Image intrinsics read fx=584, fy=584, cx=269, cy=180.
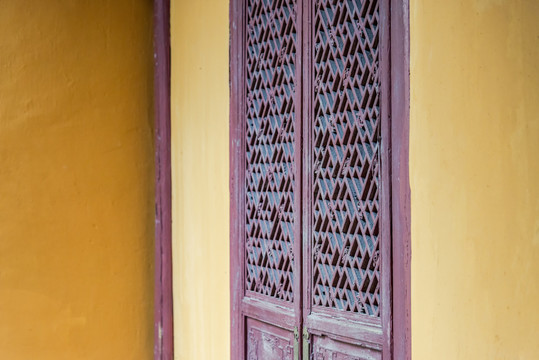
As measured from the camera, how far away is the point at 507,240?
1.59m

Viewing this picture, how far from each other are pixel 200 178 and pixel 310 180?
728 mm

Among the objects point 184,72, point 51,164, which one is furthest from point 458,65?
point 51,164

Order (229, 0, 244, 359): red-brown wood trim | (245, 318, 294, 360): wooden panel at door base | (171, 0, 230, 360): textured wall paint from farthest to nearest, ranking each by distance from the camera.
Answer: (171, 0, 230, 360): textured wall paint, (229, 0, 244, 359): red-brown wood trim, (245, 318, 294, 360): wooden panel at door base

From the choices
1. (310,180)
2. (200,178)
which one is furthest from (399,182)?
(200,178)

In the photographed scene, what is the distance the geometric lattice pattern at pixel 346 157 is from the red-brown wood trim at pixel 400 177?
0.08 metres

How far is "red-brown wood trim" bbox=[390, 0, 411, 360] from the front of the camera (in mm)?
1809

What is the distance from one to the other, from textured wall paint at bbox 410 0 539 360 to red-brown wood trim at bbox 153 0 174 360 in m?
1.43

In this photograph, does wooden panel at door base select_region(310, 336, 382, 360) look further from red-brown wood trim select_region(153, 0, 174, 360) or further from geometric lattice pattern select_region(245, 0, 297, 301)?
red-brown wood trim select_region(153, 0, 174, 360)

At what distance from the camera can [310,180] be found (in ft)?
6.98

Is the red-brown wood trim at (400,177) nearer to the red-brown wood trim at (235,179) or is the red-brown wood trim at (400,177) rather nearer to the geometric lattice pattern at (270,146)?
the geometric lattice pattern at (270,146)

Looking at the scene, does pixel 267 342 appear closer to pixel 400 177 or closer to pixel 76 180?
pixel 400 177

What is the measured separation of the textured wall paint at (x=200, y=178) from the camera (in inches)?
101

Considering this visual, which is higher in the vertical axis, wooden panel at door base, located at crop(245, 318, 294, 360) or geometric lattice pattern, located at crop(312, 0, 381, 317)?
geometric lattice pattern, located at crop(312, 0, 381, 317)

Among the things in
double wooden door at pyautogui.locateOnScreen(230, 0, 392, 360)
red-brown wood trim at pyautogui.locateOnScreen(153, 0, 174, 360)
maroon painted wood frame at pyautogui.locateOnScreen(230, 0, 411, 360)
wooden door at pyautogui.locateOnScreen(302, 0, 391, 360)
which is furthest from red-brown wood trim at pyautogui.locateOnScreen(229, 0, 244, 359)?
maroon painted wood frame at pyautogui.locateOnScreen(230, 0, 411, 360)
